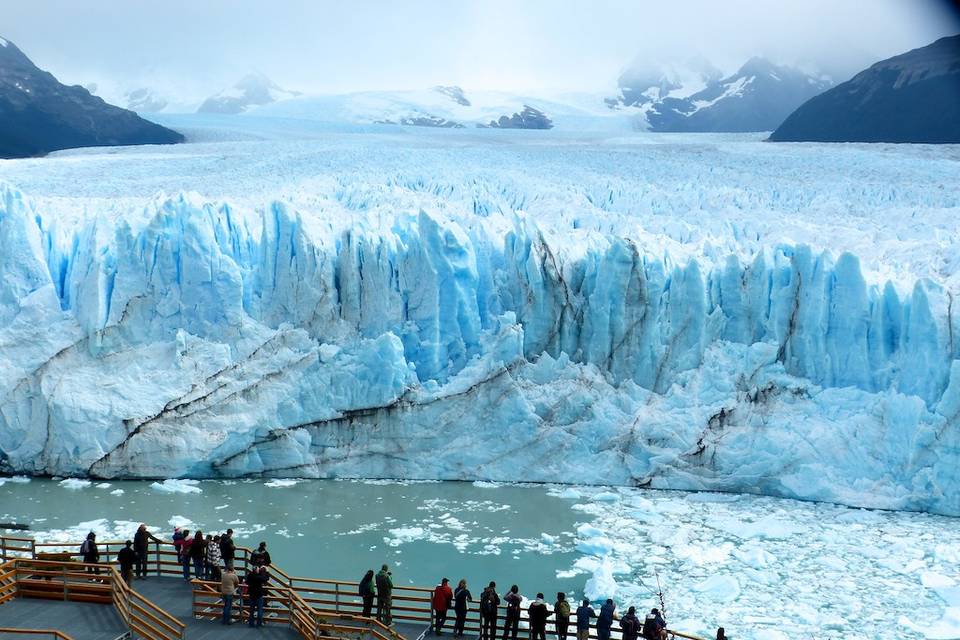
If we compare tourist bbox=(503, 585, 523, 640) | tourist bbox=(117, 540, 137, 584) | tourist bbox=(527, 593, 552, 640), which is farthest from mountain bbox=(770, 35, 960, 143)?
tourist bbox=(117, 540, 137, 584)

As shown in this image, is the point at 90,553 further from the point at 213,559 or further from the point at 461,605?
the point at 461,605

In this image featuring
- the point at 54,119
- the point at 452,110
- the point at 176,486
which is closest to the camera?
the point at 176,486

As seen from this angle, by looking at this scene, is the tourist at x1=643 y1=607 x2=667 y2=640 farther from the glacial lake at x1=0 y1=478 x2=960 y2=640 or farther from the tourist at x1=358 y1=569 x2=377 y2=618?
the tourist at x1=358 y1=569 x2=377 y2=618

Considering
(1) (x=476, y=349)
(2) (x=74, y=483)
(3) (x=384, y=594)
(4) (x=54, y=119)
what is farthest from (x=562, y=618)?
(4) (x=54, y=119)

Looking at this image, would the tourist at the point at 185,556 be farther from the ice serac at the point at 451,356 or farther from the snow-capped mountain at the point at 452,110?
the snow-capped mountain at the point at 452,110

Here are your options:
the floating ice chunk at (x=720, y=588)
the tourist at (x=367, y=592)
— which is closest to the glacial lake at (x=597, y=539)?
the floating ice chunk at (x=720, y=588)

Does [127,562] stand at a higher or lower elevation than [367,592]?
higher

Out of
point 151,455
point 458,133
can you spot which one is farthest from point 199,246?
point 458,133
